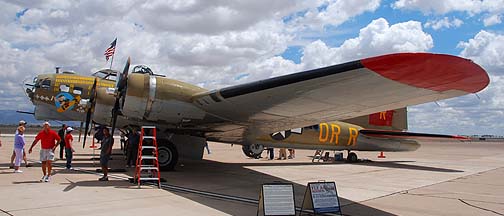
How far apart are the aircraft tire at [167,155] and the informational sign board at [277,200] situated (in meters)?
5.86

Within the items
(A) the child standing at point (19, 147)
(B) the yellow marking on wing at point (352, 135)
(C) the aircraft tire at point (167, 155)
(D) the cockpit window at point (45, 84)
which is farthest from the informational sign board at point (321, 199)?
(D) the cockpit window at point (45, 84)

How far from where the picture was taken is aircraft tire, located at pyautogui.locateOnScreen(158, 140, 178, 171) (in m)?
10.8

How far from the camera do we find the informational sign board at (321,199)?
226 inches

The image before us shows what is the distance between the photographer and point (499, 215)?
20.9 feet

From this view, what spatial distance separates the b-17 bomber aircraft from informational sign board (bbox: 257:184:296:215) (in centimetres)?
188

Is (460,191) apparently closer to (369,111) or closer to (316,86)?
(369,111)

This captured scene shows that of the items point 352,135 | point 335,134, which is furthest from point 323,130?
point 352,135

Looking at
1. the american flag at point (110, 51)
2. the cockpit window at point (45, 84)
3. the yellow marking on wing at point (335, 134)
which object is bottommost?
the yellow marking on wing at point (335, 134)

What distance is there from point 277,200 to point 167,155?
614cm

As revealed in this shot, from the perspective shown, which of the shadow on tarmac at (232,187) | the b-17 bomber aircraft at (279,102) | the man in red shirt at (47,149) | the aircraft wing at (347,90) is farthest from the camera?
the man in red shirt at (47,149)

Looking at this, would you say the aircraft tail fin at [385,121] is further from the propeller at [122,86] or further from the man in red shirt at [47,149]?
the man in red shirt at [47,149]

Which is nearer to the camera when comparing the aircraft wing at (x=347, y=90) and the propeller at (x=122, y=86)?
the aircraft wing at (x=347, y=90)

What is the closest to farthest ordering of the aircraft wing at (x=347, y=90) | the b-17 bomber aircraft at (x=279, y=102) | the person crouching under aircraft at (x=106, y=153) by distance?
the aircraft wing at (x=347, y=90) < the b-17 bomber aircraft at (x=279, y=102) < the person crouching under aircraft at (x=106, y=153)

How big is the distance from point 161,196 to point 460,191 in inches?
260
